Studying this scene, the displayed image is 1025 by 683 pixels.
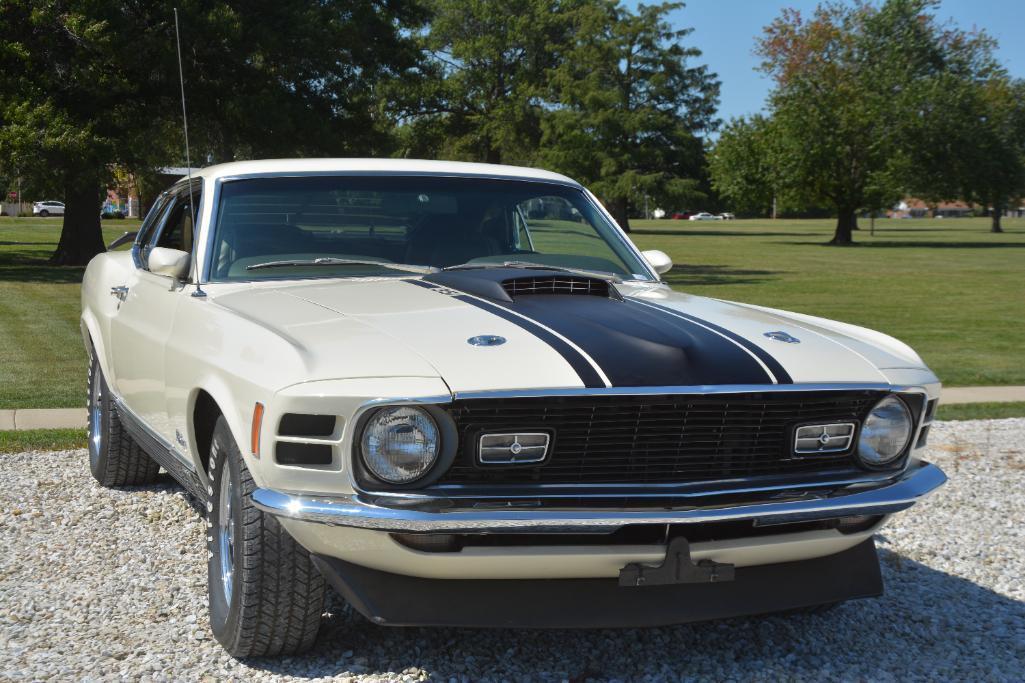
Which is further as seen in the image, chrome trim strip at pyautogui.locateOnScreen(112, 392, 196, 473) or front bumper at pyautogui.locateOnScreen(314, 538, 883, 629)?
chrome trim strip at pyautogui.locateOnScreen(112, 392, 196, 473)

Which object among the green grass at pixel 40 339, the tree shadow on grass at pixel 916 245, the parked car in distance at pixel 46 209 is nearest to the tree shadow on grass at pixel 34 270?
the green grass at pixel 40 339

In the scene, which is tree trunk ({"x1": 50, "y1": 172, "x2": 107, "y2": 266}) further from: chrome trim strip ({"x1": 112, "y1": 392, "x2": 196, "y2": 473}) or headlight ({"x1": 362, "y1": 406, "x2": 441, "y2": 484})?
headlight ({"x1": 362, "y1": 406, "x2": 441, "y2": 484})

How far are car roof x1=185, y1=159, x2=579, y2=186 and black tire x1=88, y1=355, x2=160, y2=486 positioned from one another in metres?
1.39

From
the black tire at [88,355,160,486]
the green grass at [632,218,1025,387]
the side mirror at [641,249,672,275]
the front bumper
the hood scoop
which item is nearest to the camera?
the front bumper

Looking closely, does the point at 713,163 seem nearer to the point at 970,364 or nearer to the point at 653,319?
the point at 970,364

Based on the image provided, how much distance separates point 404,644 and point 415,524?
104 cm

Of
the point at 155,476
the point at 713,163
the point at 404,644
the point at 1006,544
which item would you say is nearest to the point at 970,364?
the point at 1006,544

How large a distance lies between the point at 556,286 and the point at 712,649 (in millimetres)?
1355

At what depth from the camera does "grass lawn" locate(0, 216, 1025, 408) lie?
1176cm

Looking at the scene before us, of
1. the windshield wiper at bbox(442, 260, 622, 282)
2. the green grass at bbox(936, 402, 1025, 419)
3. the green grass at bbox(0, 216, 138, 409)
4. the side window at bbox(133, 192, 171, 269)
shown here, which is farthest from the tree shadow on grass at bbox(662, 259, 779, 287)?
the windshield wiper at bbox(442, 260, 622, 282)

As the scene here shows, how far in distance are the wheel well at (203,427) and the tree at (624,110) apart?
5448 cm

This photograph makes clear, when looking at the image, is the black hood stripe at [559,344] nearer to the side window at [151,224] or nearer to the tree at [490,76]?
the side window at [151,224]

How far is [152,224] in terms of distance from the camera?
20.9ft

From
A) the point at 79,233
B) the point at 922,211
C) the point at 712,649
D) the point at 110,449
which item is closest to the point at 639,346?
the point at 712,649
